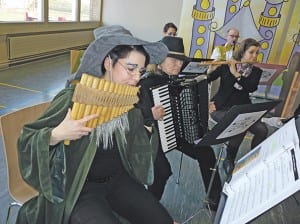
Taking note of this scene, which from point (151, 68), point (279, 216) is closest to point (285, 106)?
point (279, 216)

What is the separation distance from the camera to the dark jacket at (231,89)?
319 centimetres

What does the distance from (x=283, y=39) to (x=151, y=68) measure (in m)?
5.04

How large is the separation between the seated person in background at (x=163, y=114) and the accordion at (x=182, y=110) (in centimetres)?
6

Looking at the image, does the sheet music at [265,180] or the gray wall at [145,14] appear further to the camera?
the gray wall at [145,14]

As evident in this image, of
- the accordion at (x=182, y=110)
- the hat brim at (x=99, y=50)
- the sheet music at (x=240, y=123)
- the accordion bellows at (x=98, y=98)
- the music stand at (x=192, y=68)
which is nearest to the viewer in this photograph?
the accordion bellows at (x=98, y=98)

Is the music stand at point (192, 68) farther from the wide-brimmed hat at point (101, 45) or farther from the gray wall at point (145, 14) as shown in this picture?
the gray wall at point (145, 14)

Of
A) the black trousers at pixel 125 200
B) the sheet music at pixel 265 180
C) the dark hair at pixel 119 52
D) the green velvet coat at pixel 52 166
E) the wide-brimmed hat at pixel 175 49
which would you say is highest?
the dark hair at pixel 119 52

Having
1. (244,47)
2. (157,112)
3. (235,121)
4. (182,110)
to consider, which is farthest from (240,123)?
(244,47)

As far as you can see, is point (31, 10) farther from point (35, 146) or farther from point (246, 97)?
point (35, 146)

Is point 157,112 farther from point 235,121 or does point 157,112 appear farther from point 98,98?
point 98,98

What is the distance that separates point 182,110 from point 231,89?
3.88ft

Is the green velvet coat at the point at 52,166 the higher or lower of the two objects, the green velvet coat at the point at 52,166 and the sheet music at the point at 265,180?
the lower

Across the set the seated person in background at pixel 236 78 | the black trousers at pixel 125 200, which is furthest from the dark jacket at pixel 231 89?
the black trousers at pixel 125 200

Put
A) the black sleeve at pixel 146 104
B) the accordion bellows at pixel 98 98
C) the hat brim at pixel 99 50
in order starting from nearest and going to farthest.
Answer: the accordion bellows at pixel 98 98 < the hat brim at pixel 99 50 < the black sleeve at pixel 146 104
